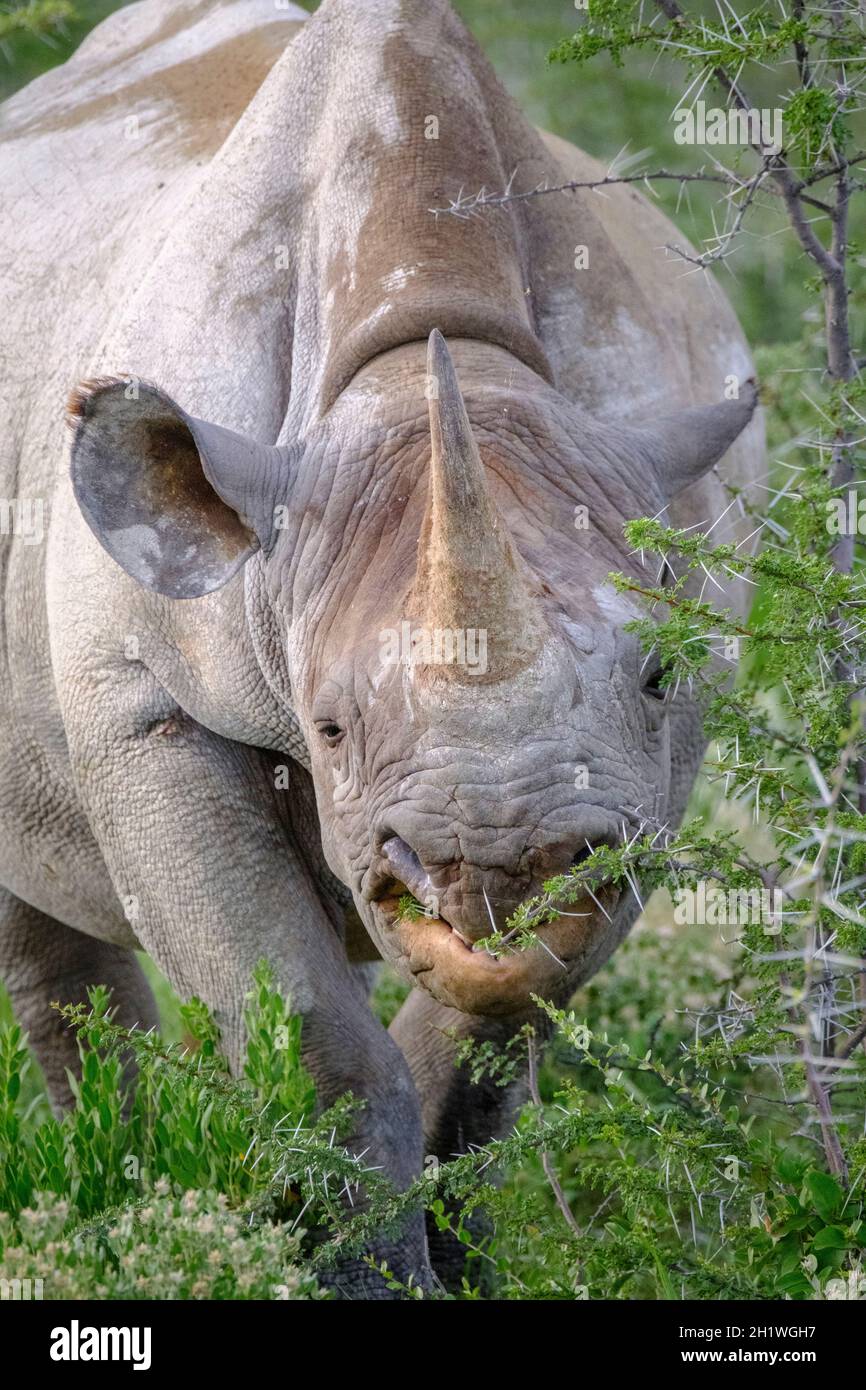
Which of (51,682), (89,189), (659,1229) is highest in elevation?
(89,189)

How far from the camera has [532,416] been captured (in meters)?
4.50

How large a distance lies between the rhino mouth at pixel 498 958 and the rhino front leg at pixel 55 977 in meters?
2.90

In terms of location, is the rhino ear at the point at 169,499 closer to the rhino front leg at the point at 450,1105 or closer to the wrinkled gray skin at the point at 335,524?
the wrinkled gray skin at the point at 335,524

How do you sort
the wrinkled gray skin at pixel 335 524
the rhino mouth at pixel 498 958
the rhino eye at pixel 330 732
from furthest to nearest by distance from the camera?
the rhino eye at pixel 330 732, the wrinkled gray skin at pixel 335 524, the rhino mouth at pixel 498 958

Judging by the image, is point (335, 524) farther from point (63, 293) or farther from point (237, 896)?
point (63, 293)

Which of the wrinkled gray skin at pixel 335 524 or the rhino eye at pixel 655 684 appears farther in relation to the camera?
the rhino eye at pixel 655 684

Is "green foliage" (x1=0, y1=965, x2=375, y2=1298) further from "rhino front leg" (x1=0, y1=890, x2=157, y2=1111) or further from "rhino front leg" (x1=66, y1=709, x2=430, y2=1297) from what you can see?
"rhino front leg" (x1=0, y1=890, x2=157, y2=1111)

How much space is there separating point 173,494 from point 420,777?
1.15 metres

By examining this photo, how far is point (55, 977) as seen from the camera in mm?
6711

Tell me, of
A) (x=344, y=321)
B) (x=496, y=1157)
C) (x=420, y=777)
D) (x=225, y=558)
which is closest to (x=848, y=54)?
(x=344, y=321)

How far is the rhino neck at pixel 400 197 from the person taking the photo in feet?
15.5

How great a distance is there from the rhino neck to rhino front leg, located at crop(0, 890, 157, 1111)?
247 centimetres

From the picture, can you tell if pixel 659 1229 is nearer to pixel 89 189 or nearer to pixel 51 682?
pixel 51 682

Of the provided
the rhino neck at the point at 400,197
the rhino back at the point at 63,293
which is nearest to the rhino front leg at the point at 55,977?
the rhino back at the point at 63,293
